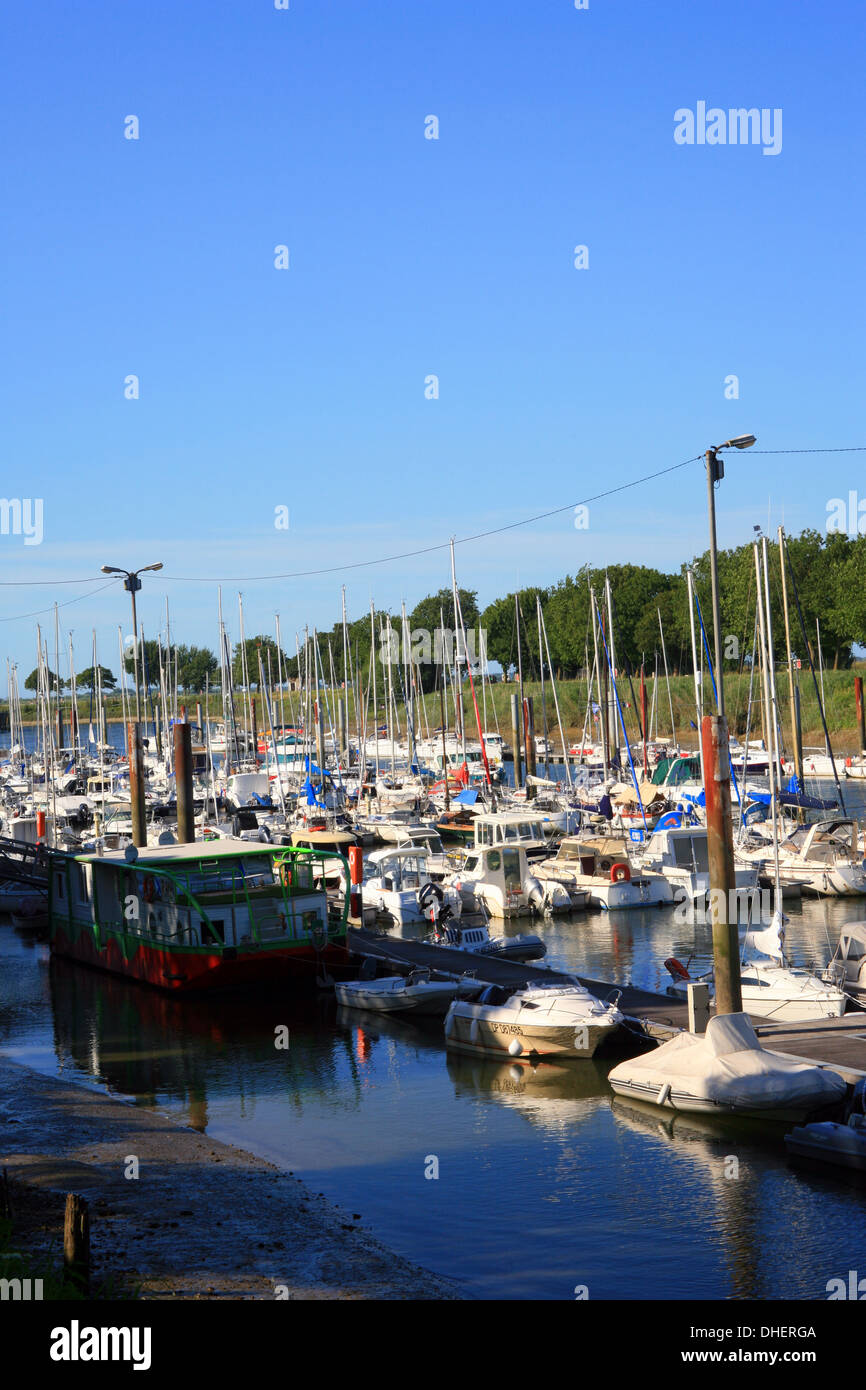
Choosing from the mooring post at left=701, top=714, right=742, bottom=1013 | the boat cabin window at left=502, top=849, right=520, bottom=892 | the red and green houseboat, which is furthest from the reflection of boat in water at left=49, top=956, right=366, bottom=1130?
the boat cabin window at left=502, top=849, right=520, bottom=892

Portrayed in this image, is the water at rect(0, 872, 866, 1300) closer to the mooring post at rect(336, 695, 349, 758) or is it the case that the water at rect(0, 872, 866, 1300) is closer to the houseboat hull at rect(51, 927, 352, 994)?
the houseboat hull at rect(51, 927, 352, 994)

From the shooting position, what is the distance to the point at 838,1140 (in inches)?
807

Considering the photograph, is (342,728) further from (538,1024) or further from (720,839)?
(720,839)

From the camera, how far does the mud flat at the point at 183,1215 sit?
16.1 metres

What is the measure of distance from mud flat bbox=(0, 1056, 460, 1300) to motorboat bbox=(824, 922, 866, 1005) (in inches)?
561

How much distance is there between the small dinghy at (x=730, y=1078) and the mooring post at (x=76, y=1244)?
1227cm

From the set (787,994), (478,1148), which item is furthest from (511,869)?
(478,1148)

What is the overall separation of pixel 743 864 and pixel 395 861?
39.2 feet

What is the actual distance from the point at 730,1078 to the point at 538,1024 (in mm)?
5684

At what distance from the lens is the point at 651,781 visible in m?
80.5

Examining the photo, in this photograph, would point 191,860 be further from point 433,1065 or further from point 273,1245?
point 273,1245

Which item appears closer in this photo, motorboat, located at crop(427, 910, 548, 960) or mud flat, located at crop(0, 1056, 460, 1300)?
mud flat, located at crop(0, 1056, 460, 1300)

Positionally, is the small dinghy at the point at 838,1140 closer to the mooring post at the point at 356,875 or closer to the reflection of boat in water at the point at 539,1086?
the reflection of boat in water at the point at 539,1086

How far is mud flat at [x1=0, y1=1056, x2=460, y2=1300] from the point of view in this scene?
1606cm
